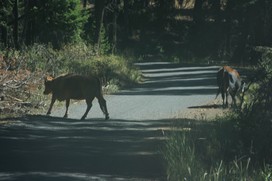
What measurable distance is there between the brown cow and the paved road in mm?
487

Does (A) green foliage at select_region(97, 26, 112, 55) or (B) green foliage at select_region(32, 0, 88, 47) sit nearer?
(A) green foliage at select_region(97, 26, 112, 55)

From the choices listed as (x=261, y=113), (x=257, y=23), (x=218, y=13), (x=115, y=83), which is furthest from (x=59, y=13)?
(x=261, y=113)

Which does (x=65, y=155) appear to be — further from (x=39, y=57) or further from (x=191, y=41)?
(x=191, y=41)

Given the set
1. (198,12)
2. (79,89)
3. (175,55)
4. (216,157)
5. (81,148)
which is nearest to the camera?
(216,157)

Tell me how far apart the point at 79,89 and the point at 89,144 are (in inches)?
185

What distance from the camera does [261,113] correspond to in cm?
1059

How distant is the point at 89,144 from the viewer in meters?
12.4

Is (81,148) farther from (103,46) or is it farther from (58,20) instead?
(103,46)

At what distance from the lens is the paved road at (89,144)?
985cm

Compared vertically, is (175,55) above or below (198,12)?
below

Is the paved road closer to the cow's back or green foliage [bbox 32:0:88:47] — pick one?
the cow's back

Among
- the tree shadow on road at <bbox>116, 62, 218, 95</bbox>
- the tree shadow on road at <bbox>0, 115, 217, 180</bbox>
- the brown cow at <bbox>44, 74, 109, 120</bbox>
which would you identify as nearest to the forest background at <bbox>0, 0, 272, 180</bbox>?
the tree shadow on road at <bbox>0, 115, 217, 180</bbox>

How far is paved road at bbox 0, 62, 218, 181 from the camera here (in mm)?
9852

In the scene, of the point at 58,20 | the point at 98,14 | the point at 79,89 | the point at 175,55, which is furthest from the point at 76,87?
the point at 175,55
